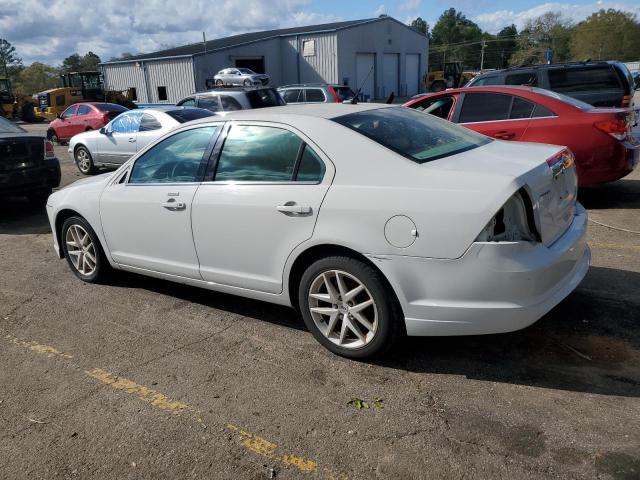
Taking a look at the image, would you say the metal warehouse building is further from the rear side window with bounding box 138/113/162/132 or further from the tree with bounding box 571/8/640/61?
the tree with bounding box 571/8/640/61

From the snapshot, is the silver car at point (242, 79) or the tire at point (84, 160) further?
the silver car at point (242, 79)

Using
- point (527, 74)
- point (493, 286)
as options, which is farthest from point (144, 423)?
point (527, 74)

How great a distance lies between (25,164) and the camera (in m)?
8.28

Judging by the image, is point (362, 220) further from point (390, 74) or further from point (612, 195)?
point (390, 74)

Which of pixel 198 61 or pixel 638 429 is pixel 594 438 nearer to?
pixel 638 429

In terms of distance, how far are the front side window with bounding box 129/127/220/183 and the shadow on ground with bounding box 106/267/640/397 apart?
1.23m

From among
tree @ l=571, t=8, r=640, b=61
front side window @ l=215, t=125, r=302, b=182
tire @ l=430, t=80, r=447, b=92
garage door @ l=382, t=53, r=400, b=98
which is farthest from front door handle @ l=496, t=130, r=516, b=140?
tree @ l=571, t=8, r=640, b=61

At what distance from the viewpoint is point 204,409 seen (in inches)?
121

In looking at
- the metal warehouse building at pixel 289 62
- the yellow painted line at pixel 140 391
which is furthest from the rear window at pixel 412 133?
the metal warehouse building at pixel 289 62

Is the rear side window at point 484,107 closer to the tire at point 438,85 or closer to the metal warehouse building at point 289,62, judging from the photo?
the metal warehouse building at point 289,62

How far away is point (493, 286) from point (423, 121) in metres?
1.64

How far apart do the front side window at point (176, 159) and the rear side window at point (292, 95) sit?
14.3 m

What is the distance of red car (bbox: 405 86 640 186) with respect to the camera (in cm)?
646

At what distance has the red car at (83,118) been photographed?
16.3 meters
